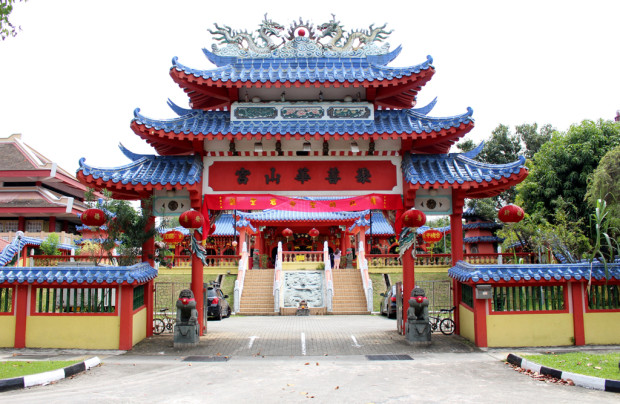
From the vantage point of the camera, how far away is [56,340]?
11.1 meters

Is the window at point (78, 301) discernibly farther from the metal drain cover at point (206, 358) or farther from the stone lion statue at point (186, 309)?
the metal drain cover at point (206, 358)

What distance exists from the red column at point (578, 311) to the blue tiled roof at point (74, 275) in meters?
10.3

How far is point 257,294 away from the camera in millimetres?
24719

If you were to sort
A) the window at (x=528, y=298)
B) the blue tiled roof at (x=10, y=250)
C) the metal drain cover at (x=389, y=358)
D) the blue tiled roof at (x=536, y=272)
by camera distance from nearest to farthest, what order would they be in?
the metal drain cover at (x=389, y=358) < the blue tiled roof at (x=536, y=272) < the window at (x=528, y=298) < the blue tiled roof at (x=10, y=250)

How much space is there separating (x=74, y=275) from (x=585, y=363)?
35.4ft

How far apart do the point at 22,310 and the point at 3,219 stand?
34.0m

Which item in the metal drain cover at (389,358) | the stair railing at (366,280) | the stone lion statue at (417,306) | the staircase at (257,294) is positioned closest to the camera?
the metal drain cover at (389,358)

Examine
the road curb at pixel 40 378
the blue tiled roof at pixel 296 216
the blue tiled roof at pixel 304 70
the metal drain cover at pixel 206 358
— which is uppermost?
the blue tiled roof at pixel 304 70

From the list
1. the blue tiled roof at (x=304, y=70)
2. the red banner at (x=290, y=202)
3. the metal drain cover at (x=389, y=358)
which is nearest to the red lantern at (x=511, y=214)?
the red banner at (x=290, y=202)

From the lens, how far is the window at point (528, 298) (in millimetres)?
11320

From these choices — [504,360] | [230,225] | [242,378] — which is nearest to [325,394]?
[242,378]

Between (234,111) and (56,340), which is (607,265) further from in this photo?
(56,340)

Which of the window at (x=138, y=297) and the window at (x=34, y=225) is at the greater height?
the window at (x=34, y=225)

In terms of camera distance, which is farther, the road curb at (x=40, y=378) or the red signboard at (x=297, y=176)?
the red signboard at (x=297, y=176)
